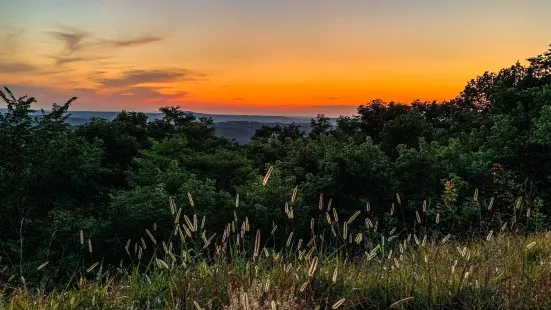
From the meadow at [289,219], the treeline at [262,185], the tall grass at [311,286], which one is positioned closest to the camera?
the tall grass at [311,286]

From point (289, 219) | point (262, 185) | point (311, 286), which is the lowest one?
point (289, 219)

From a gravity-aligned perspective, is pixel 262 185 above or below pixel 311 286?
below

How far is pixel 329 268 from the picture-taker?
3.51 m

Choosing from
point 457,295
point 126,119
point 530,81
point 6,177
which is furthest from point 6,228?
point 530,81

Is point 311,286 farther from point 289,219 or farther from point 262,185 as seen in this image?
point 262,185

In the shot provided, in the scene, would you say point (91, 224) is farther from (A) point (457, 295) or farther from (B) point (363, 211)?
(A) point (457, 295)

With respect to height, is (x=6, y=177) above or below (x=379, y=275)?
below

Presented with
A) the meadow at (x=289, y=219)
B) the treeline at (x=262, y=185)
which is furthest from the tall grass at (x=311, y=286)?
the treeline at (x=262, y=185)

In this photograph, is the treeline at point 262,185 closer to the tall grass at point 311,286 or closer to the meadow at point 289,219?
the meadow at point 289,219

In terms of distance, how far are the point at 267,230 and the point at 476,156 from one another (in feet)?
37.4

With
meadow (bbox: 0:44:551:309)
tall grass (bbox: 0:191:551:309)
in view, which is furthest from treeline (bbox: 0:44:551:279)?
tall grass (bbox: 0:191:551:309)

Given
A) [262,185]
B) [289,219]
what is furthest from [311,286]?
[262,185]

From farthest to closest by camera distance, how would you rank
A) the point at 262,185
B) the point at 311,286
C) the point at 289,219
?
1. the point at 262,185
2. the point at 289,219
3. the point at 311,286

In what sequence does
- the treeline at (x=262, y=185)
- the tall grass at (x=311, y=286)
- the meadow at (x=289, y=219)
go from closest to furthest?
the tall grass at (x=311, y=286) → the meadow at (x=289, y=219) → the treeline at (x=262, y=185)
